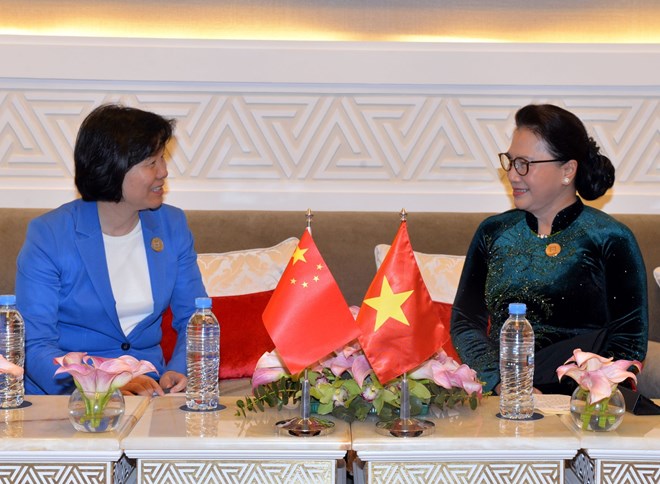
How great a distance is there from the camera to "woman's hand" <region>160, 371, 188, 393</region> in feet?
9.37

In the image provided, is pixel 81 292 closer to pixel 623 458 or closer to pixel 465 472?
pixel 465 472

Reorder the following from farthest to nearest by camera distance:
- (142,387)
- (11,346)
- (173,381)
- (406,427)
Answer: (173,381) < (142,387) < (11,346) < (406,427)

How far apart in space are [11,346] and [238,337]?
1.17m

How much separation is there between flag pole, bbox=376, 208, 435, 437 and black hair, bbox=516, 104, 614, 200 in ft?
4.13

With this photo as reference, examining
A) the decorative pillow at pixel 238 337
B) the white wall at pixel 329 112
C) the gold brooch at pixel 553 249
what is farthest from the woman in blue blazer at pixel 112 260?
the gold brooch at pixel 553 249

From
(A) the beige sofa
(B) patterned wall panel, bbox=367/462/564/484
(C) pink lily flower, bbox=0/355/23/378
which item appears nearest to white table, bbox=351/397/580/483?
(B) patterned wall panel, bbox=367/462/564/484

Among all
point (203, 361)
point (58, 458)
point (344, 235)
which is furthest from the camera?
point (344, 235)

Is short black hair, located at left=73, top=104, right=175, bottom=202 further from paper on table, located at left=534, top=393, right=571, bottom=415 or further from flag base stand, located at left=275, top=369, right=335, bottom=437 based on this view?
paper on table, located at left=534, top=393, right=571, bottom=415

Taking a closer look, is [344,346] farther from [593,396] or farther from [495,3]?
[495,3]

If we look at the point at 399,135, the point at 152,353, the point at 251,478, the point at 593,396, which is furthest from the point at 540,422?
the point at 399,135

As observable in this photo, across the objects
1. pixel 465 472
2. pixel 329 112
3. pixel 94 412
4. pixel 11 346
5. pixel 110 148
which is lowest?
pixel 465 472

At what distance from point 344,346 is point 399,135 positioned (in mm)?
1905

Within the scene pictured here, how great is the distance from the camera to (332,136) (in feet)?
13.1

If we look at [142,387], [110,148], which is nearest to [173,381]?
[142,387]
